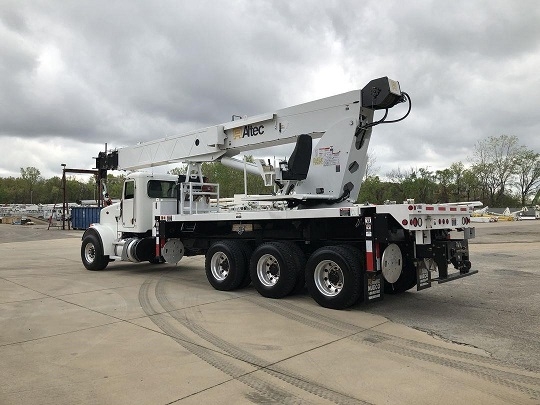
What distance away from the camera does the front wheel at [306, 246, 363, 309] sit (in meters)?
6.99

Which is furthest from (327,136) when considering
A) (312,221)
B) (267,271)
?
(267,271)

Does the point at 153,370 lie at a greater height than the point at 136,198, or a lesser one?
lesser

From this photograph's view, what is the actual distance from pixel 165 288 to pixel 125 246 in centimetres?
281

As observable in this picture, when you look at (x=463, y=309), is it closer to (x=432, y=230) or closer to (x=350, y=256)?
(x=432, y=230)

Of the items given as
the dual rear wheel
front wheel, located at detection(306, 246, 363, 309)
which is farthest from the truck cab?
front wheel, located at detection(306, 246, 363, 309)

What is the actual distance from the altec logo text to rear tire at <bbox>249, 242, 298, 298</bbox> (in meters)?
2.72

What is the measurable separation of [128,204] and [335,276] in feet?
23.1

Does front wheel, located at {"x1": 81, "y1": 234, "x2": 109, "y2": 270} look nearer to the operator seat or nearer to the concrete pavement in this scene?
the concrete pavement

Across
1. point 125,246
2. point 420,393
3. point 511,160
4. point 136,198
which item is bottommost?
point 420,393

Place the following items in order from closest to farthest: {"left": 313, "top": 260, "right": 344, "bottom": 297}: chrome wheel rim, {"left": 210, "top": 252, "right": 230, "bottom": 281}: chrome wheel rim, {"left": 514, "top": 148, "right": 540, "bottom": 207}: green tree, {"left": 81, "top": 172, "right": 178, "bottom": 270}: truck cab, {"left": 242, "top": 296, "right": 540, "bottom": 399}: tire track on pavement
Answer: {"left": 242, "top": 296, "right": 540, "bottom": 399}: tire track on pavement
{"left": 313, "top": 260, "right": 344, "bottom": 297}: chrome wheel rim
{"left": 210, "top": 252, "right": 230, "bottom": 281}: chrome wheel rim
{"left": 81, "top": 172, "right": 178, "bottom": 270}: truck cab
{"left": 514, "top": 148, "right": 540, "bottom": 207}: green tree

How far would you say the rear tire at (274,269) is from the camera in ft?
26.3

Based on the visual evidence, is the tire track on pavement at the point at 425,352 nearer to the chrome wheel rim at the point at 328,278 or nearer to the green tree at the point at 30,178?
the chrome wheel rim at the point at 328,278

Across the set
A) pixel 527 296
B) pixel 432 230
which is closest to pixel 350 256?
pixel 432 230

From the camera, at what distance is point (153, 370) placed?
4684 mm
